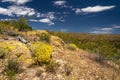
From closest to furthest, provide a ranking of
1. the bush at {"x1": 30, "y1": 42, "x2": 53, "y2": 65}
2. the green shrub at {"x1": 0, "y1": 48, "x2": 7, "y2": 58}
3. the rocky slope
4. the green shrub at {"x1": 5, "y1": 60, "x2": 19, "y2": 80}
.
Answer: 1. the green shrub at {"x1": 5, "y1": 60, "x2": 19, "y2": 80}
2. the rocky slope
3. the bush at {"x1": 30, "y1": 42, "x2": 53, "y2": 65}
4. the green shrub at {"x1": 0, "y1": 48, "x2": 7, "y2": 58}

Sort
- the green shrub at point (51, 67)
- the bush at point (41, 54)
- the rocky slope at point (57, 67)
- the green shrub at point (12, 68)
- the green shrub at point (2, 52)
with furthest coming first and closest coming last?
the green shrub at point (2, 52), the bush at point (41, 54), the green shrub at point (51, 67), the rocky slope at point (57, 67), the green shrub at point (12, 68)

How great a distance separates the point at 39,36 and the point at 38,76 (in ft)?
24.6

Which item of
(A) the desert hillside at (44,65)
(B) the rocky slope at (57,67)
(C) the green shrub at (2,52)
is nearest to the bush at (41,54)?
(A) the desert hillside at (44,65)

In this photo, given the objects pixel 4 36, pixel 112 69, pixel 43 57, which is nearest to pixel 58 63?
pixel 43 57

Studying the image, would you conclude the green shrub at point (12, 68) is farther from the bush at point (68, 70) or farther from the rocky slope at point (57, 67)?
the bush at point (68, 70)

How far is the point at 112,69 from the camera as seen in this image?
13461 millimetres

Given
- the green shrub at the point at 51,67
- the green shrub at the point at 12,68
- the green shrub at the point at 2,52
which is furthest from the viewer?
the green shrub at the point at 2,52

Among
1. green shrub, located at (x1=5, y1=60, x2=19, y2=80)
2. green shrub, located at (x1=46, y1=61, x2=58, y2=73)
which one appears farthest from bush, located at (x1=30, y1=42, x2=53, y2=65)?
green shrub, located at (x1=5, y1=60, x2=19, y2=80)

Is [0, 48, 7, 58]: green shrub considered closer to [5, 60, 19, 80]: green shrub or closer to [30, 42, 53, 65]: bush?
[5, 60, 19, 80]: green shrub

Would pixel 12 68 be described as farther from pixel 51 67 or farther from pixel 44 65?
pixel 51 67

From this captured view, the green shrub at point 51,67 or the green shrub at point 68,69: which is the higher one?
the green shrub at point 51,67

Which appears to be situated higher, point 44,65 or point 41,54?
point 41,54

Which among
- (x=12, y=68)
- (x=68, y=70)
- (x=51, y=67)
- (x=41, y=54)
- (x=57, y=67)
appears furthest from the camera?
(x=41, y=54)

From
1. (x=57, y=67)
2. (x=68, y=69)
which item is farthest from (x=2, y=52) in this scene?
(x=68, y=69)
